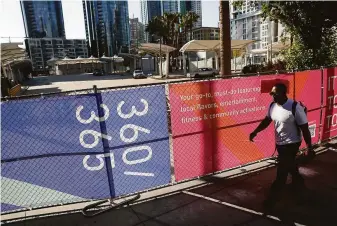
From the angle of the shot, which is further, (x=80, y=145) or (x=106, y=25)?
(x=106, y=25)

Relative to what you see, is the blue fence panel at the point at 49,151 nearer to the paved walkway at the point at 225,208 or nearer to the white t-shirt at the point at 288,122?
the paved walkway at the point at 225,208

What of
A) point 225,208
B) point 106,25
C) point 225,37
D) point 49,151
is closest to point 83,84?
point 225,37

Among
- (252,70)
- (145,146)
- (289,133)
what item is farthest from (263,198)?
(252,70)

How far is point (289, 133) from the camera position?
4227 mm

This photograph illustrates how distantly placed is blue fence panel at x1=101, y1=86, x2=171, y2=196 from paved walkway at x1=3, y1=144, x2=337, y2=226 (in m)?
0.41

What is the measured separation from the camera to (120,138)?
15.4 feet

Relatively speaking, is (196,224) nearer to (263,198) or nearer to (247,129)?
(263,198)

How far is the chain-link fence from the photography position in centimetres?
434

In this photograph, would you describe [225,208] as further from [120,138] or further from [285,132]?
[120,138]

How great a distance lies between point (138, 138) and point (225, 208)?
6.09ft

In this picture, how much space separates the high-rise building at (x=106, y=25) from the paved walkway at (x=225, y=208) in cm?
18513

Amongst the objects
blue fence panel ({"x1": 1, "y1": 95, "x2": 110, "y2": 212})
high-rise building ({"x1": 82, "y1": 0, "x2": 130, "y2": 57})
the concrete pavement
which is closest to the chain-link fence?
blue fence panel ({"x1": 1, "y1": 95, "x2": 110, "y2": 212})

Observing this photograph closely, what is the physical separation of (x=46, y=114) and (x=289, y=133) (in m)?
3.76

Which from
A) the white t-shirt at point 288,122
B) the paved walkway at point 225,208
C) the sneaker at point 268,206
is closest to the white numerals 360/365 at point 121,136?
the paved walkway at point 225,208
